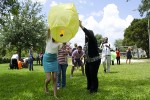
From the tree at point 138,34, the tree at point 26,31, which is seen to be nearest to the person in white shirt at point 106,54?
the tree at point 26,31

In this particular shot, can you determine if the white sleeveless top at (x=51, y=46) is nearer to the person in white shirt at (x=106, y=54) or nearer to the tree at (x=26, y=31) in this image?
the person in white shirt at (x=106, y=54)

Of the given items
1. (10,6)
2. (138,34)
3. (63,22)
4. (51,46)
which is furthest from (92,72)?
(138,34)

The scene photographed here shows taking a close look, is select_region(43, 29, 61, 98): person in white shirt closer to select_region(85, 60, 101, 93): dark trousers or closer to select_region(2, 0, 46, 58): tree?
select_region(85, 60, 101, 93): dark trousers

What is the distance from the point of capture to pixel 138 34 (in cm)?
8538

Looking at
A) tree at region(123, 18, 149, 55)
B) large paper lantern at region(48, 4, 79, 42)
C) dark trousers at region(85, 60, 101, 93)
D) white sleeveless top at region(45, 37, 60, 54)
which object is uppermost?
tree at region(123, 18, 149, 55)

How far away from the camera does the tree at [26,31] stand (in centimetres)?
4966

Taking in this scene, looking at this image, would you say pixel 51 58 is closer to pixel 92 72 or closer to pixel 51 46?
pixel 51 46

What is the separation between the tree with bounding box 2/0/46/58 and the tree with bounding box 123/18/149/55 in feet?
124

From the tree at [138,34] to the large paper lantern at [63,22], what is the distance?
74.5 metres

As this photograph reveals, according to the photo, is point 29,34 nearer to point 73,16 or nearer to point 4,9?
point 4,9

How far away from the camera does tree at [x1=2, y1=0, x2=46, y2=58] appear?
49656 mm

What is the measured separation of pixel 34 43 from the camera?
50.5 m

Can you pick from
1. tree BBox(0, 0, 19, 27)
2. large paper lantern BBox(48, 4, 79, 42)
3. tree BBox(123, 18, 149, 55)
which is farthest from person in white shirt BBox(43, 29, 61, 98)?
tree BBox(123, 18, 149, 55)

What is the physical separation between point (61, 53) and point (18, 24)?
38.8 meters
